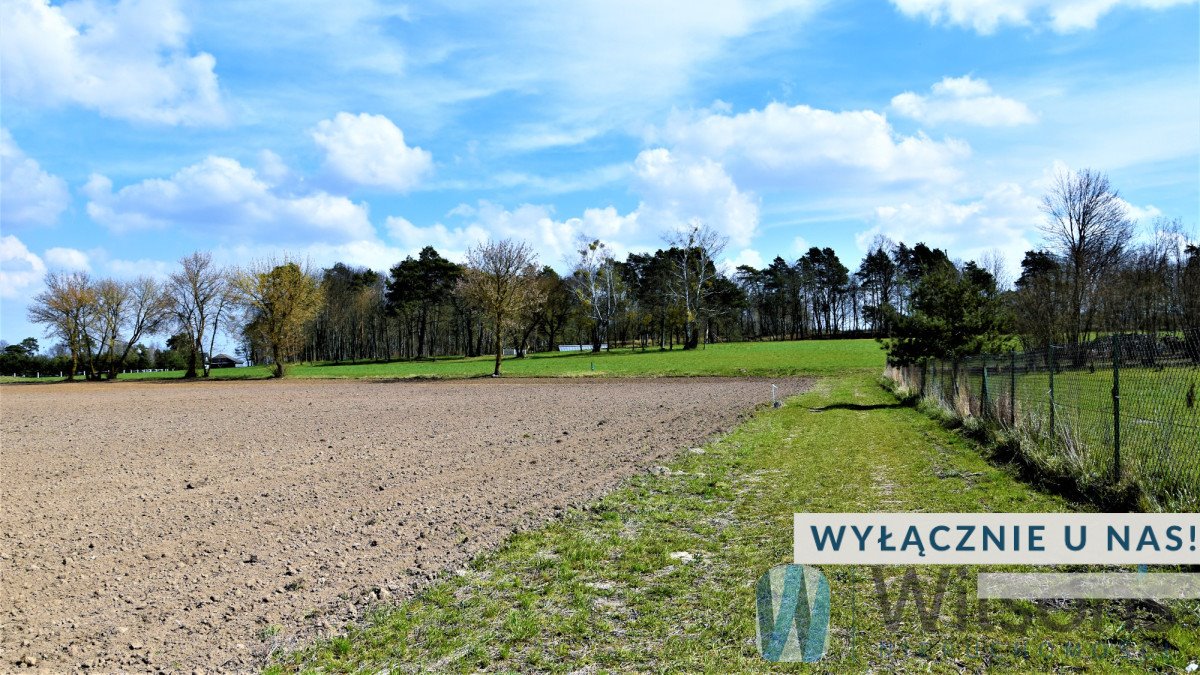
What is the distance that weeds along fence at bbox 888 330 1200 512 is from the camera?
7422mm

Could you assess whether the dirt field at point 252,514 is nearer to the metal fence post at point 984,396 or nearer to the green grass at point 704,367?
the metal fence post at point 984,396

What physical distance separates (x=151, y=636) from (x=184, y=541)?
2.77m

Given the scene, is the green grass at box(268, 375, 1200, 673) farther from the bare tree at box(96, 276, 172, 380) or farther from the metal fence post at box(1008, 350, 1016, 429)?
the bare tree at box(96, 276, 172, 380)

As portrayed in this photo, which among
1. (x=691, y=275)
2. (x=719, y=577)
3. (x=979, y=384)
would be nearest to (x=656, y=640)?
(x=719, y=577)

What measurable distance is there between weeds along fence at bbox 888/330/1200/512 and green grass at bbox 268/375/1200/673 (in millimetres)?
800

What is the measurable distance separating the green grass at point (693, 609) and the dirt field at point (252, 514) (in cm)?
63

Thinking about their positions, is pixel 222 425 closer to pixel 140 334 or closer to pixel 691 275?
pixel 140 334

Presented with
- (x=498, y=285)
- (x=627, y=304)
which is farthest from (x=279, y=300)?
(x=627, y=304)

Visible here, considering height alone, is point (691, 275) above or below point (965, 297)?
above

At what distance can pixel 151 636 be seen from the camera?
208 inches

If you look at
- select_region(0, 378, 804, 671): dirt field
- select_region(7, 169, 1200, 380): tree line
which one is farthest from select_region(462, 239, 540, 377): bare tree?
select_region(0, 378, 804, 671): dirt field

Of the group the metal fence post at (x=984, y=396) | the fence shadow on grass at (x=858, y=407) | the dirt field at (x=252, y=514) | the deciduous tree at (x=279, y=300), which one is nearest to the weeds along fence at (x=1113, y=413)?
the metal fence post at (x=984, y=396)

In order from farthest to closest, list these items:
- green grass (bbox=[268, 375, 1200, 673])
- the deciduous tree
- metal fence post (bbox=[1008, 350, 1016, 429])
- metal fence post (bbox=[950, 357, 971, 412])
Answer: the deciduous tree < metal fence post (bbox=[950, 357, 971, 412]) < metal fence post (bbox=[1008, 350, 1016, 429]) < green grass (bbox=[268, 375, 1200, 673])

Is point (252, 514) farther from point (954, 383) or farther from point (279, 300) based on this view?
point (279, 300)
